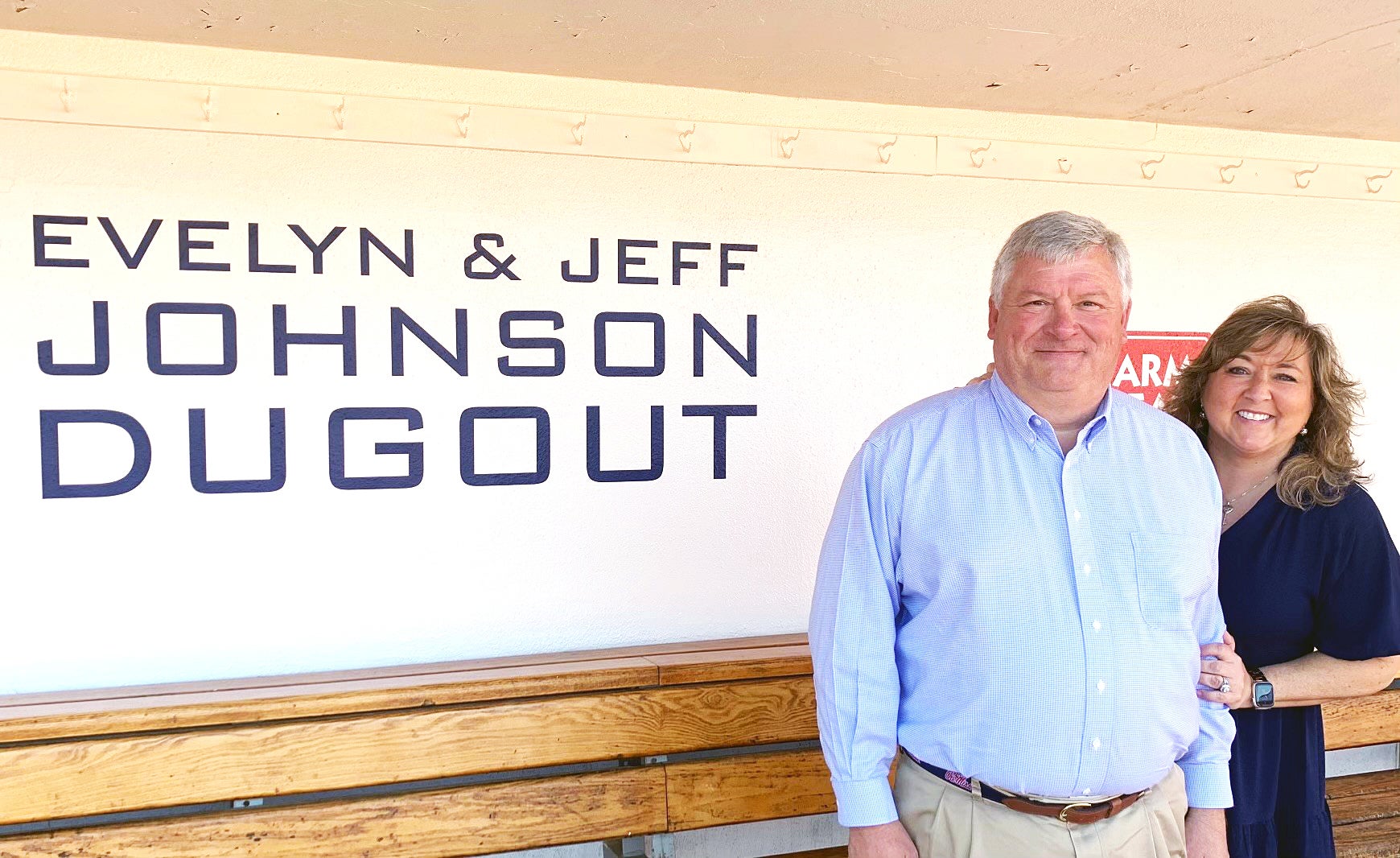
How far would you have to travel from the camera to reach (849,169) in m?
2.82

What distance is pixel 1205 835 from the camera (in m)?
1.63

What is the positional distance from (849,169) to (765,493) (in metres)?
0.89

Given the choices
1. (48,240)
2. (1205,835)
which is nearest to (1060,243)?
(1205,835)

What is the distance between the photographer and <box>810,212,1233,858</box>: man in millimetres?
1454


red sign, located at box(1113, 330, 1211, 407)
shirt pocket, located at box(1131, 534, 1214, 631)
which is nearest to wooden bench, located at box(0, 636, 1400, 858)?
shirt pocket, located at box(1131, 534, 1214, 631)

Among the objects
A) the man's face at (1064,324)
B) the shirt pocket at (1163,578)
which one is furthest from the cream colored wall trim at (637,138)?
the shirt pocket at (1163,578)

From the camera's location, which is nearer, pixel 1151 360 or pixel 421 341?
pixel 421 341

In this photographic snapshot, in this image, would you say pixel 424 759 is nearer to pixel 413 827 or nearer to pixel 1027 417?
pixel 413 827

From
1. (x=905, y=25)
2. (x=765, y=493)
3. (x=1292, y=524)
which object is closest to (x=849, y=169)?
(x=905, y=25)

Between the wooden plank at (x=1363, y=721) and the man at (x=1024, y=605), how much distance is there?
1632 millimetres

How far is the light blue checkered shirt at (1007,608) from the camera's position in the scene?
1450 millimetres

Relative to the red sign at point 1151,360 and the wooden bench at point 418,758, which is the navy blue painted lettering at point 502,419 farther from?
the red sign at point 1151,360

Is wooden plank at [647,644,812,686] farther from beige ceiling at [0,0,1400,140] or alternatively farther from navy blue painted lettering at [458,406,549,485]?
beige ceiling at [0,0,1400,140]

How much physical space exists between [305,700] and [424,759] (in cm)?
28
